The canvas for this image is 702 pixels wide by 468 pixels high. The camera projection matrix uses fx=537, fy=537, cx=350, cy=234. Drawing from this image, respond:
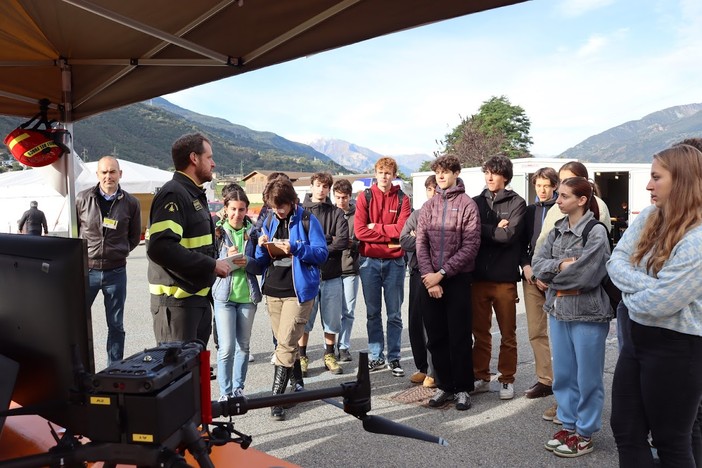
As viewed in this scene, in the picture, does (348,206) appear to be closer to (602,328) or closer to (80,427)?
(602,328)

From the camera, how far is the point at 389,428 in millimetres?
1335

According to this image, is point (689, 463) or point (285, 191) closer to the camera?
point (689, 463)

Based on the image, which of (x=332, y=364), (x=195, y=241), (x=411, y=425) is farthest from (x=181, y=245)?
(x=332, y=364)

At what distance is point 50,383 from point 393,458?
2.75 metres

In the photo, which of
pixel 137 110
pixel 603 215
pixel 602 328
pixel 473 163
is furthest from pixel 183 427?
pixel 137 110

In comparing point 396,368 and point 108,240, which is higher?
point 108,240

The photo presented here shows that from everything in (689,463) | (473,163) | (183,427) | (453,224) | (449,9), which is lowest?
(689,463)

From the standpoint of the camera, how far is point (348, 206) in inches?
260

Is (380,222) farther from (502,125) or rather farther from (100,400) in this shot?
(502,125)

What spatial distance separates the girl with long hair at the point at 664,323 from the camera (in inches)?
93.7

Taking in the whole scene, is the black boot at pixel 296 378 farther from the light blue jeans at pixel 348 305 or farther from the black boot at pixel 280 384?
the light blue jeans at pixel 348 305

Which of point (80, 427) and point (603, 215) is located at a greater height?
point (603, 215)

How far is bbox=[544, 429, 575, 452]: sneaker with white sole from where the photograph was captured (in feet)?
12.0

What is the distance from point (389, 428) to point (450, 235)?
328 cm
